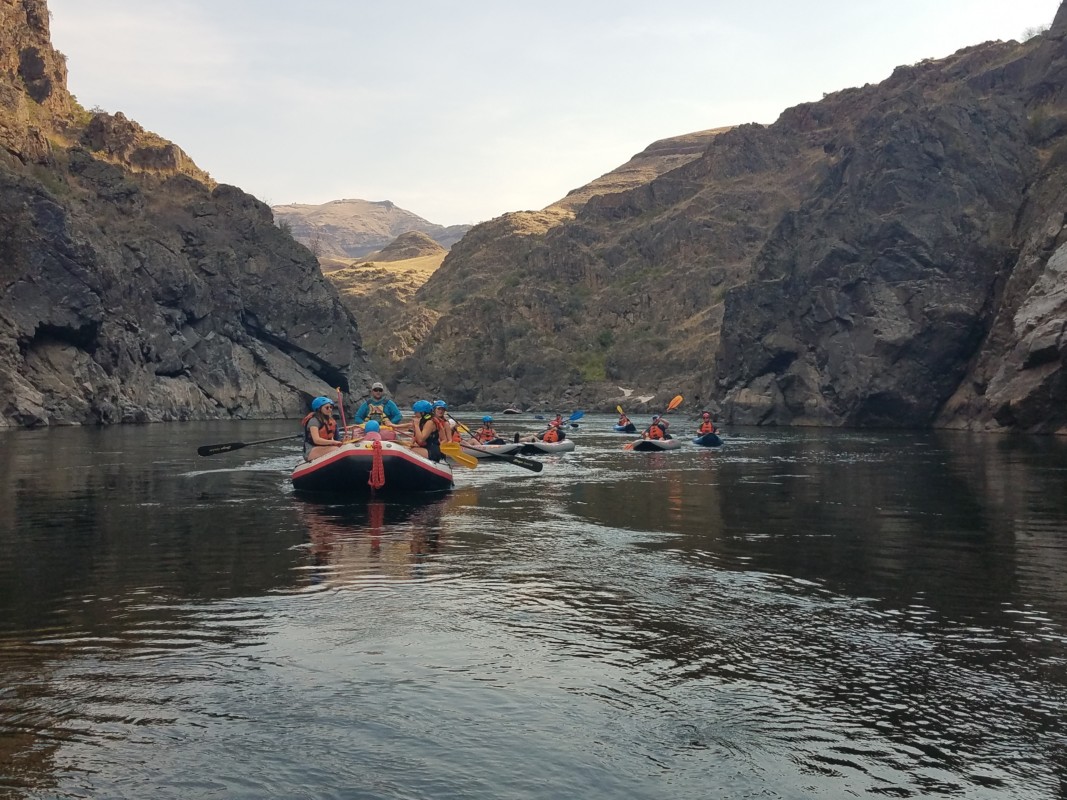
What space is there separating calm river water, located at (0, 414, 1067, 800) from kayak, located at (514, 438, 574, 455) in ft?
64.4

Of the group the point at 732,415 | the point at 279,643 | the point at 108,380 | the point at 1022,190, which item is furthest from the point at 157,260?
the point at 279,643

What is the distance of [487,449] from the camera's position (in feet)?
129

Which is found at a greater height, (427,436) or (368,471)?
(427,436)

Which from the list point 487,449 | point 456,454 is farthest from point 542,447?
point 456,454

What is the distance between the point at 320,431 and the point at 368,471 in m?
3.34

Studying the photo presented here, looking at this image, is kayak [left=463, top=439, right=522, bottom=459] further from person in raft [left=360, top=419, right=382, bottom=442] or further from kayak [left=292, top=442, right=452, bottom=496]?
person in raft [left=360, top=419, right=382, bottom=442]

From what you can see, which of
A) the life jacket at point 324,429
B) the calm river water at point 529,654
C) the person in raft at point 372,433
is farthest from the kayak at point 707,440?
the person in raft at point 372,433

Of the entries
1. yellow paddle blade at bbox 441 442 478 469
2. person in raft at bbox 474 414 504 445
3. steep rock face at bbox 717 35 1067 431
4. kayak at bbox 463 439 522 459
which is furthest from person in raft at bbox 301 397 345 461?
steep rock face at bbox 717 35 1067 431

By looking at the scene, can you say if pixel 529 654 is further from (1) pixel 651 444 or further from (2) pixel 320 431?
(1) pixel 651 444

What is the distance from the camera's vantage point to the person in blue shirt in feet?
91.1

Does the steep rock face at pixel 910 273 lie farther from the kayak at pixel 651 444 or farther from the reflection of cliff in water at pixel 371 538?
the reflection of cliff in water at pixel 371 538

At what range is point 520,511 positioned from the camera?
22.8 metres

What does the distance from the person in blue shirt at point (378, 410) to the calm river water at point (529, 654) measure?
20.1 feet

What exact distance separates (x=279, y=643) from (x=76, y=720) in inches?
105
